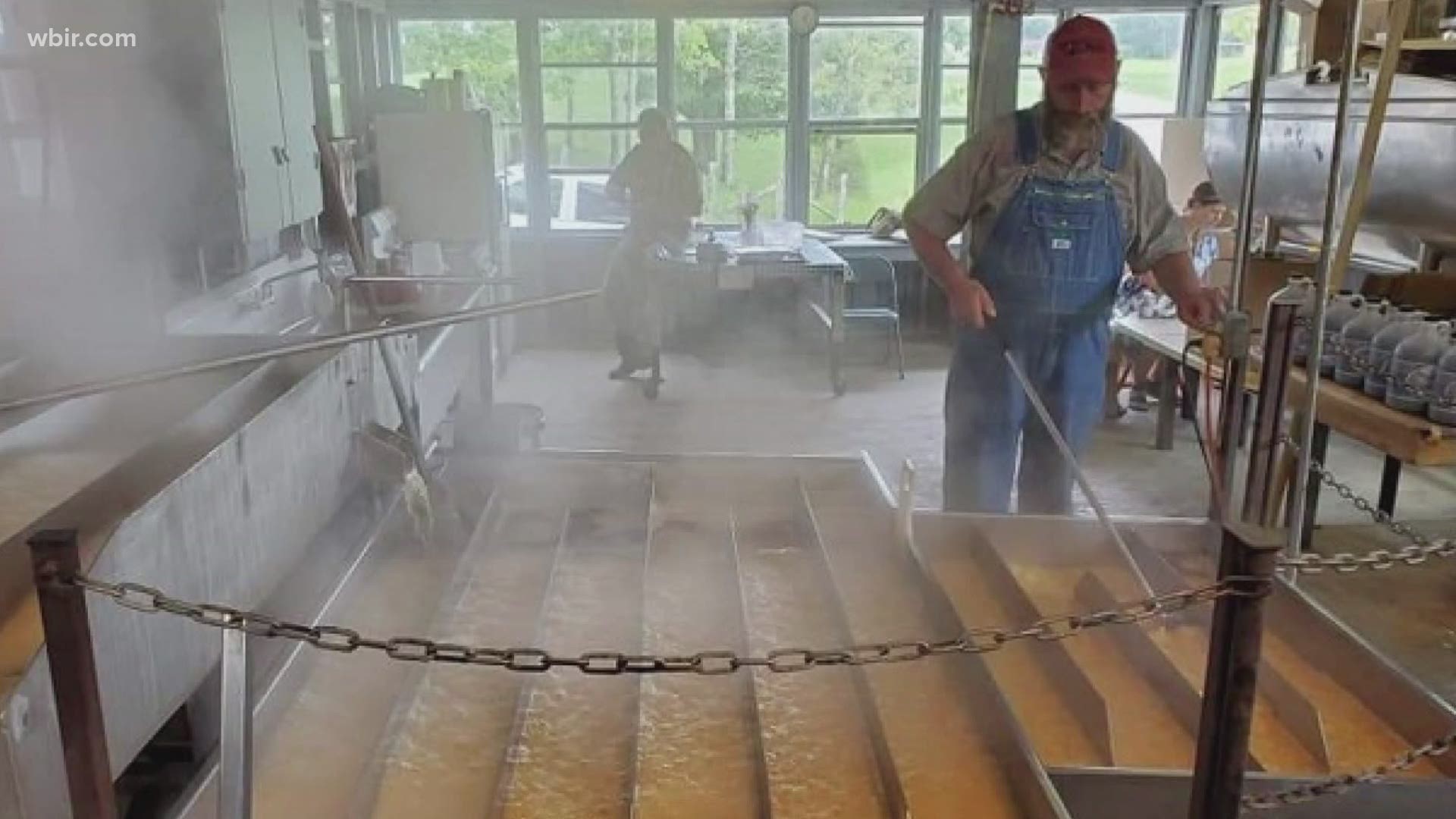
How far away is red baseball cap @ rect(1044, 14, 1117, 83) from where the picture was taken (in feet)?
8.21

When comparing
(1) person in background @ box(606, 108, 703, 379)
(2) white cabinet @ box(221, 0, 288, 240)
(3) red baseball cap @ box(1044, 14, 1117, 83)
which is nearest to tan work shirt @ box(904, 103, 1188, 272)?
(3) red baseball cap @ box(1044, 14, 1117, 83)

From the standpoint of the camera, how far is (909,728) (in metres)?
1.59

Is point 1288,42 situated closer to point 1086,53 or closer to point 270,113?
point 1086,53

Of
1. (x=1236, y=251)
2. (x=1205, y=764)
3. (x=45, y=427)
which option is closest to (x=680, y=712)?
(x=1205, y=764)

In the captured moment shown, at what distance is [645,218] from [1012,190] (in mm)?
3803

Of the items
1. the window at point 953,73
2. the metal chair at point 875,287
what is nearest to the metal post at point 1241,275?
the metal chair at point 875,287

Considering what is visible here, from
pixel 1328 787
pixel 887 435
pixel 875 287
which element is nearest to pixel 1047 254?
pixel 1328 787

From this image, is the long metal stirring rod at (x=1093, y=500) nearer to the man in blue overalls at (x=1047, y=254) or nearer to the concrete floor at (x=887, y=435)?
the man in blue overalls at (x=1047, y=254)

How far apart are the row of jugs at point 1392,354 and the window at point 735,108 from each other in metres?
4.36

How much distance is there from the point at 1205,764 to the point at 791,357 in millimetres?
5796

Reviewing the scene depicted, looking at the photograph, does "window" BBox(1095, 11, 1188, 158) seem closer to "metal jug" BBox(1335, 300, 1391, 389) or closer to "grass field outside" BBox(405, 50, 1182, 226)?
"grass field outside" BBox(405, 50, 1182, 226)

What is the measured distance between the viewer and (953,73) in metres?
7.32

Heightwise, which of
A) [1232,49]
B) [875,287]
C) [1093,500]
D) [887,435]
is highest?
[1232,49]

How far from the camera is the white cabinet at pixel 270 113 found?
10.2 ft
